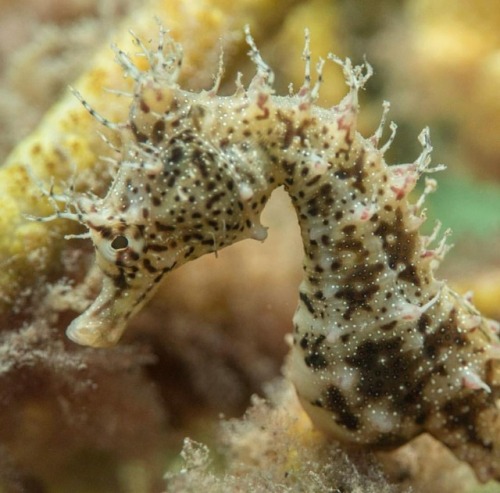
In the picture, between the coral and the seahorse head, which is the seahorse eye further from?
the coral

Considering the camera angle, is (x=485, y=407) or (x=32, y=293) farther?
(x=32, y=293)

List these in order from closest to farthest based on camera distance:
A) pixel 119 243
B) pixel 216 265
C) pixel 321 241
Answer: pixel 119 243, pixel 321 241, pixel 216 265

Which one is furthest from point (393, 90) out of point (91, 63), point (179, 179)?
point (179, 179)

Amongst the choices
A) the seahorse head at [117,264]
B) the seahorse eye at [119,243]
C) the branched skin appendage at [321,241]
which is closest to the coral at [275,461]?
the branched skin appendage at [321,241]

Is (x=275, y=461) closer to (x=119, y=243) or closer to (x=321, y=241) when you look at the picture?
(x=321, y=241)

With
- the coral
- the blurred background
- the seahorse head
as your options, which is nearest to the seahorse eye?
the seahorse head

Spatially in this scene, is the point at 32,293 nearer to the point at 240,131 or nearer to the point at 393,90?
the point at 240,131

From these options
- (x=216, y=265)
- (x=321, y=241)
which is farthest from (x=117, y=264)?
(x=216, y=265)

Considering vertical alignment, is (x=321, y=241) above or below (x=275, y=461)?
above
